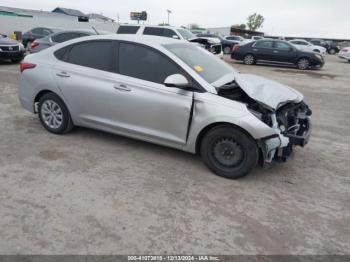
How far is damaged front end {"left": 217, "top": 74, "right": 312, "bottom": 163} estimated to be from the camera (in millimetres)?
3787

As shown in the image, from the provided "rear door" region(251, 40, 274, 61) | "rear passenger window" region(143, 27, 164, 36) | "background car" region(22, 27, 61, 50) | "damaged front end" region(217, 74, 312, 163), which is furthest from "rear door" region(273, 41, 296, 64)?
"damaged front end" region(217, 74, 312, 163)

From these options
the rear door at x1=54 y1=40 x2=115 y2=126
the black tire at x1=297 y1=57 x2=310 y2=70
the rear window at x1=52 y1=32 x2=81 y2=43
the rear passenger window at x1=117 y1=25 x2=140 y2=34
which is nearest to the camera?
the rear door at x1=54 y1=40 x2=115 y2=126

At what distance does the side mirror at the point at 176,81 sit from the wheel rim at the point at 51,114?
2082mm

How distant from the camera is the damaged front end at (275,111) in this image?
379cm

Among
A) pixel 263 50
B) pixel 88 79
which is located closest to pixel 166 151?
pixel 88 79

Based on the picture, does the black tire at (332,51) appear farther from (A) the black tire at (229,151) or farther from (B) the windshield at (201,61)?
(A) the black tire at (229,151)

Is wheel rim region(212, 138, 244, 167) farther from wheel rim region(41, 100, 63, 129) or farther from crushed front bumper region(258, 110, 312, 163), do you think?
wheel rim region(41, 100, 63, 129)

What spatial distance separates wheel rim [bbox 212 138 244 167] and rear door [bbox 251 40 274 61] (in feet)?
50.3

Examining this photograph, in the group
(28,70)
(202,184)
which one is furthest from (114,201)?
(28,70)

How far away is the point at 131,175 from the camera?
3.96 metres

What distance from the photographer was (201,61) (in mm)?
4535

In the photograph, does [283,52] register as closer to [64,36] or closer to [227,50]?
[227,50]

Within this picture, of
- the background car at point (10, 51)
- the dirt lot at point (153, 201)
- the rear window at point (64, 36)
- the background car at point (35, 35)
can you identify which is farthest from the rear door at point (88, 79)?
the background car at point (35, 35)

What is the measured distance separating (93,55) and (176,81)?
1.58 metres
